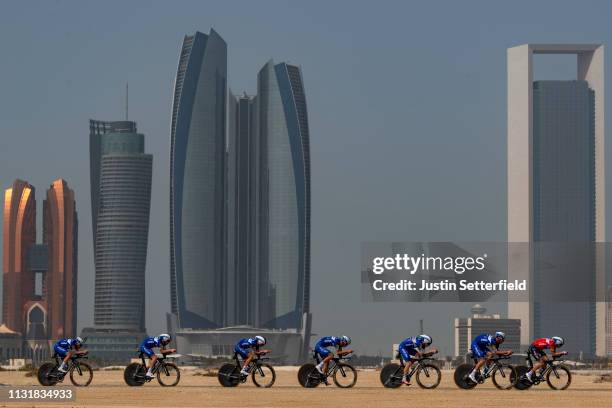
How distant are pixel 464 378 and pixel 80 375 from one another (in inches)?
579

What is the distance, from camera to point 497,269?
12656 cm

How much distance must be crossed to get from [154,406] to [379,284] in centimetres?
6260

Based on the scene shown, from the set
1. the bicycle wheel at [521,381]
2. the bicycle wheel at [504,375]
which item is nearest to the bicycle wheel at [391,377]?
the bicycle wheel at [504,375]

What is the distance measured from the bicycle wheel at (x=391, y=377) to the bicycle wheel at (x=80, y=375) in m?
11.4

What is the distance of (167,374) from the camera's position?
194 ft

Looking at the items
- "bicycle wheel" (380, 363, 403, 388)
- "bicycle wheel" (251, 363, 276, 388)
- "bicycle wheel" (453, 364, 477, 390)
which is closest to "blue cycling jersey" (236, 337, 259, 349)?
"bicycle wheel" (251, 363, 276, 388)

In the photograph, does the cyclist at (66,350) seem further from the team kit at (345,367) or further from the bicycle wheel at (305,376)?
the bicycle wheel at (305,376)

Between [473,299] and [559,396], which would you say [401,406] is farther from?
[473,299]

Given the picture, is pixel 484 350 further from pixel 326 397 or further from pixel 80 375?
pixel 80 375

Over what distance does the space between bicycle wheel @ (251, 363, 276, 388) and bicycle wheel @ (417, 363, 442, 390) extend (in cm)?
566

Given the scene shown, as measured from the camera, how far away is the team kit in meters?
56.6

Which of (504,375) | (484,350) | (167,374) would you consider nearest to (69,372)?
(167,374)

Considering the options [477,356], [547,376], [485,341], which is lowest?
[547,376]

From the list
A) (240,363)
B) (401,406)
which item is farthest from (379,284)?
(401,406)
